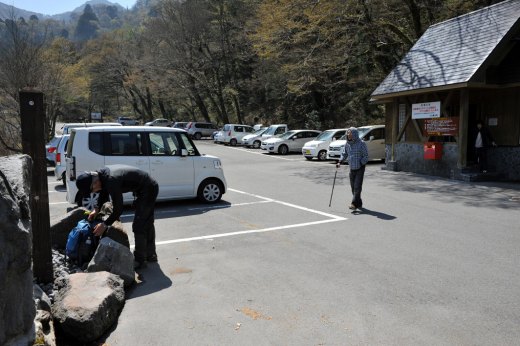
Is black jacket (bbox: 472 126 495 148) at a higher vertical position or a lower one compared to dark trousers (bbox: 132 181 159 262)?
higher

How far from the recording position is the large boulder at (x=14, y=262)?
3160 mm

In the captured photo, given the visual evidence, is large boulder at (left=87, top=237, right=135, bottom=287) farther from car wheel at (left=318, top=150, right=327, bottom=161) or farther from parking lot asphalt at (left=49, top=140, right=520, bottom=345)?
car wheel at (left=318, top=150, right=327, bottom=161)

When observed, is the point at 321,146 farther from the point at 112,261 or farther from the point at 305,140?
the point at 112,261

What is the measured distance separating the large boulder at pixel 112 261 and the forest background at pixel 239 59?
7232mm

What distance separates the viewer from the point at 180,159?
35.0 feet

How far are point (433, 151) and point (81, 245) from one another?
43.9ft

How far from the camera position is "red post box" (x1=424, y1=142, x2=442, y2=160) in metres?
15.9

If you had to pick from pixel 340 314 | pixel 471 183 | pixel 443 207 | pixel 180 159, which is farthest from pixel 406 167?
pixel 340 314

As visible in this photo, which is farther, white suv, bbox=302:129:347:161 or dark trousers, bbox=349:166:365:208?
white suv, bbox=302:129:347:161

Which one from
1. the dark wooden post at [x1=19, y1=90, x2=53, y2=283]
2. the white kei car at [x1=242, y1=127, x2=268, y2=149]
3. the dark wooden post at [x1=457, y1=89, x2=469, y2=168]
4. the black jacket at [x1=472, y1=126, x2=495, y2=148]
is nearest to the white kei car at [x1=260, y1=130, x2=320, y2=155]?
the white kei car at [x1=242, y1=127, x2=268, y2=149]

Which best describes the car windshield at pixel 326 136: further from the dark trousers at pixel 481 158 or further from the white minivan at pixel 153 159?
the white minivan at pixel 153 159

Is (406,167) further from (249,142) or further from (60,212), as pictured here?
(249,142)

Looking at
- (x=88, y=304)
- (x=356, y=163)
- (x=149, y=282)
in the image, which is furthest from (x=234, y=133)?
(x=88, y=304)

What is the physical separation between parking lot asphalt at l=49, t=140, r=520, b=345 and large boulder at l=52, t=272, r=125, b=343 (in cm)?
15
